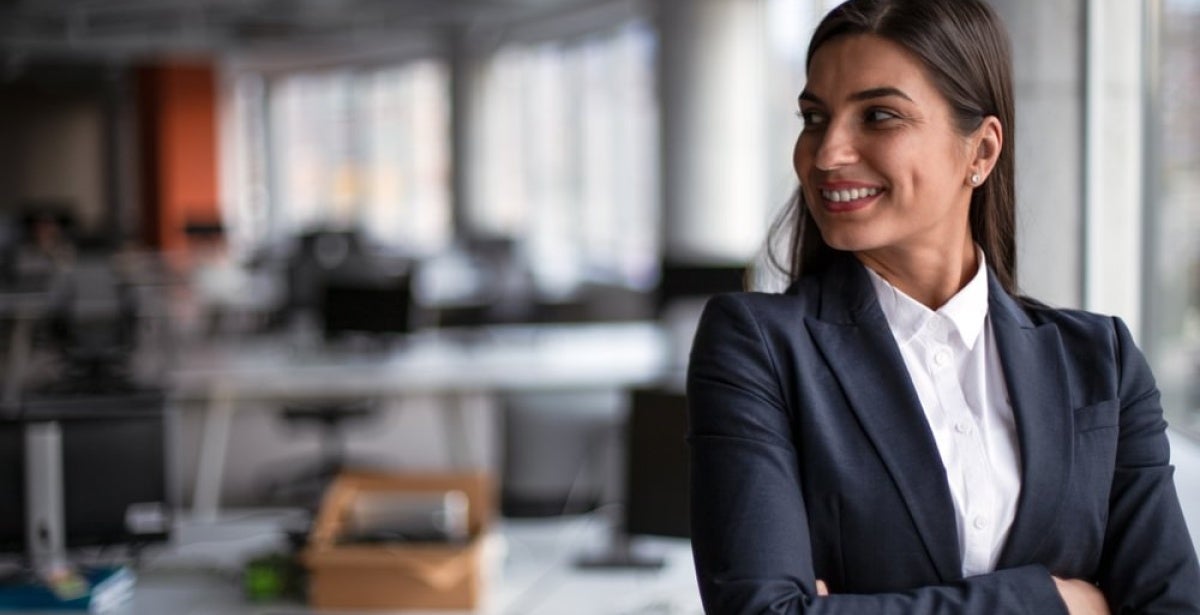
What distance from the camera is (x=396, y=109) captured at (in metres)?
22.8

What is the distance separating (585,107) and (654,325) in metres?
7.46

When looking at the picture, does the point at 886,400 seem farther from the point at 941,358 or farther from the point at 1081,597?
the point at 1081,597

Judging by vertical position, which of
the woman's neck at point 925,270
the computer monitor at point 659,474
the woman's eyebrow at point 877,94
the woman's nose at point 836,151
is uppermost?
the woman's eyebrow at point 877,94

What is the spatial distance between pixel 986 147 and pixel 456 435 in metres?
7.14

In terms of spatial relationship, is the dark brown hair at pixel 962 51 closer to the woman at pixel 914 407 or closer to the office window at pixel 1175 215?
the woman at pixel 914 407

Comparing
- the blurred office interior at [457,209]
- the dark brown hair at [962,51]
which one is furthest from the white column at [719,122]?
the dark brown hair at [962,51]

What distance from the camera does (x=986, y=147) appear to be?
5.09 feet

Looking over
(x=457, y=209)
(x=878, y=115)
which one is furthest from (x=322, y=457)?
(x=457, y=209)

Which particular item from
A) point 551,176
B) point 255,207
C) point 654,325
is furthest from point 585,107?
point 255,207

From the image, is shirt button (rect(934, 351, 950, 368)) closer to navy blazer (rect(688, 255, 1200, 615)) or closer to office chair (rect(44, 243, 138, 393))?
navy blazer (rect(688, 255, 1200, 615))

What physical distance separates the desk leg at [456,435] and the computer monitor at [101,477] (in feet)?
12.3

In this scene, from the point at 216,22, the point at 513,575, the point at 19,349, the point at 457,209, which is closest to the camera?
the point at 513,575

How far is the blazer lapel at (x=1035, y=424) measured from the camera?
1502mm

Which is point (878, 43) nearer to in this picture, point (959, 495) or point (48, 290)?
point (959, 495)
